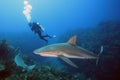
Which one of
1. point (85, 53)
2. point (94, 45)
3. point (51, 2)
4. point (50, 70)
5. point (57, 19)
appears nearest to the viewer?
point (85, 53)

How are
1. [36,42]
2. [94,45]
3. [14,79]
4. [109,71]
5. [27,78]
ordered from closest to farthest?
[14,79], [27,78], [109,71], [94,45], [36,42]

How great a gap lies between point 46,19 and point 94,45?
154m

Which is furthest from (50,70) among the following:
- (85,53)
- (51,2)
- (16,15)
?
(16,15)

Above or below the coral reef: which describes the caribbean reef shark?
below

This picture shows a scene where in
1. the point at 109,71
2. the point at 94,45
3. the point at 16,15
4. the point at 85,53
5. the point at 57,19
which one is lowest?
the point at 85,53

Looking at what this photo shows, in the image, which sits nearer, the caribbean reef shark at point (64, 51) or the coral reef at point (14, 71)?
the caribbean reef shark at point (64, 51)

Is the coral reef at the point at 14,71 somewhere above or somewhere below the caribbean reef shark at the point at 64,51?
above

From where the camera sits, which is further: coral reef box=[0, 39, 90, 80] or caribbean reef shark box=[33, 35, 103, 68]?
coral reef box=[0, 39, 90, 80]

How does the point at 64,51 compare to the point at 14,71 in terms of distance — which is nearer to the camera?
the point at 64,51

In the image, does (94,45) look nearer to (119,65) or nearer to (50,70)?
(119,65)

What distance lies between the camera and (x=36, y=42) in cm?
2583

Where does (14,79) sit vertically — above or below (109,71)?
below

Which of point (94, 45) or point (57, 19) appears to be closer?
point (94, 45)

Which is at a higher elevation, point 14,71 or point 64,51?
point 14,71
